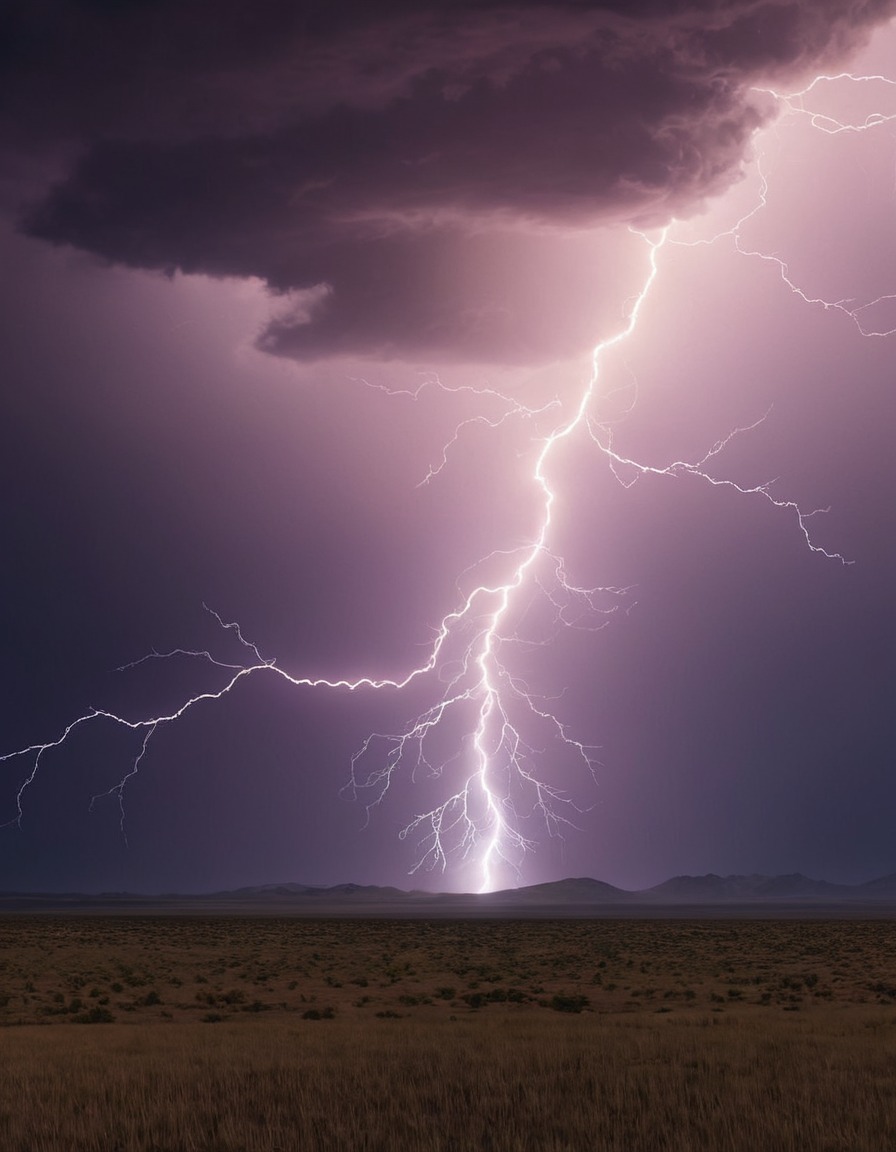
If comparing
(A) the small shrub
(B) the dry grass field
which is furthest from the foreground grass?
(A) the small shrub

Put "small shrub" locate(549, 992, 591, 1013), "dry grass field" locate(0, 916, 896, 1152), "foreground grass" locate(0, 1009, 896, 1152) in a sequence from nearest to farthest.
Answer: "foreground grass" locate(0, 1009, 896, 1152) → "dry grass field" locate(0, 916, 896, 1152) → "small shrub" locate(549, 992, 591, 1013)

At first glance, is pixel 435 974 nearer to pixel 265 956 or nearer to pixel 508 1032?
pixel 265 956

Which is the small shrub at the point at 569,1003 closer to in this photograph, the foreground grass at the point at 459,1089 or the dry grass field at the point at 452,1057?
the dry grass field at the point at 452,1057

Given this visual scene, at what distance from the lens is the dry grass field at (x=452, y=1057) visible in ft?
34.1

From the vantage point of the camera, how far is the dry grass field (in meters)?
10.4

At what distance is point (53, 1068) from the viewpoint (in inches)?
546

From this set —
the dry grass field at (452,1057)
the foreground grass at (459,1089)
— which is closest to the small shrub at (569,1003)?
the dry grass field at (452,1057)

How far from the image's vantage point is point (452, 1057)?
1453cm

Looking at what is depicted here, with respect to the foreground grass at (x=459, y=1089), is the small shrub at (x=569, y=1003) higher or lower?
lower

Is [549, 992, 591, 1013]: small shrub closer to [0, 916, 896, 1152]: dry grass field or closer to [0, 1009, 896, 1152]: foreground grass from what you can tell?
[0, 916, 896, 1152]: dry grass field

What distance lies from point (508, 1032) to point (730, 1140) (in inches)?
312

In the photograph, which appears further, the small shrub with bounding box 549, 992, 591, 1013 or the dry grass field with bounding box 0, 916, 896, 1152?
the small shrub with bounding box 549, 992, 591, 1013

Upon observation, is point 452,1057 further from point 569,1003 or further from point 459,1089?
point 569,1003

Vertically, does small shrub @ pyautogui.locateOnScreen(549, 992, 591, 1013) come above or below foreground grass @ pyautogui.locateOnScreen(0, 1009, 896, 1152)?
below
